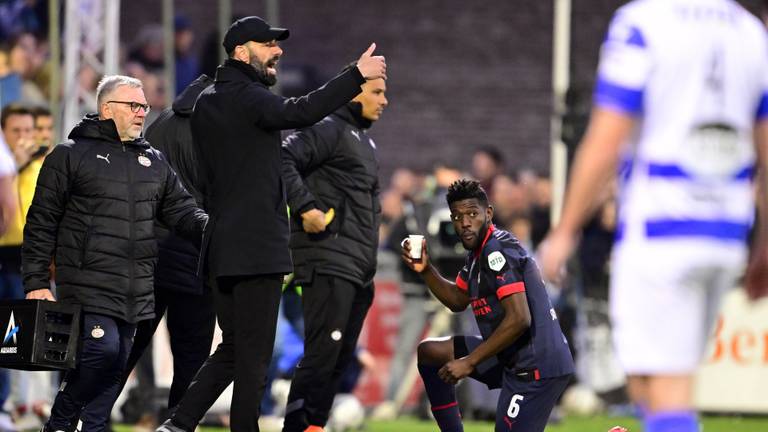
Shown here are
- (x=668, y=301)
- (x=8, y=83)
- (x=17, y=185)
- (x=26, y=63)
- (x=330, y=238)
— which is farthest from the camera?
(x=26, y=63)

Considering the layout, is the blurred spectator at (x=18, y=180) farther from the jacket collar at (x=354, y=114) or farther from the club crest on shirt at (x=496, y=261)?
the club crest on shirt at (x=496, y=261)

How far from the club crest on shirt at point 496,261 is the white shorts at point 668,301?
2.56 meters

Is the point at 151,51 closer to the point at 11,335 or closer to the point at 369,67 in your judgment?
the point at 11,335

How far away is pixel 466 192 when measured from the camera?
7816 millimetres

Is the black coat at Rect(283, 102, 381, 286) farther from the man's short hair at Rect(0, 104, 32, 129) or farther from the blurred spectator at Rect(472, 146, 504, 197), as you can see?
the blurred spectator at Rect(472, 146, 504, 197)

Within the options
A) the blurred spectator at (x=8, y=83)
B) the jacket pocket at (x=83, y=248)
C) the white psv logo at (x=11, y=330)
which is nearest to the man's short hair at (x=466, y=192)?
the jacket pocket at (x=83, y=248)

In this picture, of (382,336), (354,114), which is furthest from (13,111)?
(382,336)

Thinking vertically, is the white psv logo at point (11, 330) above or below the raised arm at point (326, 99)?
below

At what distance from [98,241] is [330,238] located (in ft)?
5.30

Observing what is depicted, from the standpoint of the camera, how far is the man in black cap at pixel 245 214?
283 inches

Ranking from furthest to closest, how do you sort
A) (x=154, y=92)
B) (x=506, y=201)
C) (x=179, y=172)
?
(x=154, y=92), (x=506, y=201), (x=179, y=172)

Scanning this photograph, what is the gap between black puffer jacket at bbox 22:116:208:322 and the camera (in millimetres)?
7668

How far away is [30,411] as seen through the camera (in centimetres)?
1158

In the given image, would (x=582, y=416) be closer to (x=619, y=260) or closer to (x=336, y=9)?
(x=619, y=260)
